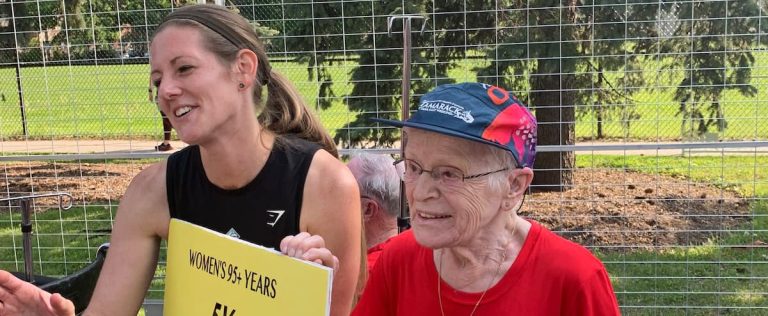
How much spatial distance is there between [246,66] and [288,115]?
0.28 m

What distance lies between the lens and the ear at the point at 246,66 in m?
2.05

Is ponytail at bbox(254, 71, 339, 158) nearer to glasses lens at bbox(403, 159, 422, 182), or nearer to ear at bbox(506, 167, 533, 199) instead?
glasses lens at bbox(403, 159, 422, 182)

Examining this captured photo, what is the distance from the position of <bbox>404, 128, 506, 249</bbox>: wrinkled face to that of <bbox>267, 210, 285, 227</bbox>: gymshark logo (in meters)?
0.54

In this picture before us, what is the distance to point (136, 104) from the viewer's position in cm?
589

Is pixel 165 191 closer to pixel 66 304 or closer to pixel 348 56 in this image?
pixel 66 304

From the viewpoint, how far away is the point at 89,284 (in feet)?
10.9

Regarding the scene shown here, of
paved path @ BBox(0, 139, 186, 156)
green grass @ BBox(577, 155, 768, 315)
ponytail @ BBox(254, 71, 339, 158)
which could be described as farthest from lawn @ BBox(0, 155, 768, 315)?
ponytail @ BBox(254, 71, 339, 158)

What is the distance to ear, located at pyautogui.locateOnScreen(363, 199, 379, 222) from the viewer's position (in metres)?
2.75

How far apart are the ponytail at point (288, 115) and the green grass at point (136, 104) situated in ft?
10.6

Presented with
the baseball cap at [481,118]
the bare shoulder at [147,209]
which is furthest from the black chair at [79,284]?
the baseball cap at [481,118]

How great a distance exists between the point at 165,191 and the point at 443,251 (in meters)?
0.89

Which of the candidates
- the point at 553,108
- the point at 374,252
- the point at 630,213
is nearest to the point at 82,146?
the point at 553,108

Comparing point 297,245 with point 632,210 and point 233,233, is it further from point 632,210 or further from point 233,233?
point 632,210

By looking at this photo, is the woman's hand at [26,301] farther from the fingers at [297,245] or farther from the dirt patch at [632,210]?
the dirt patch at [632,210]
